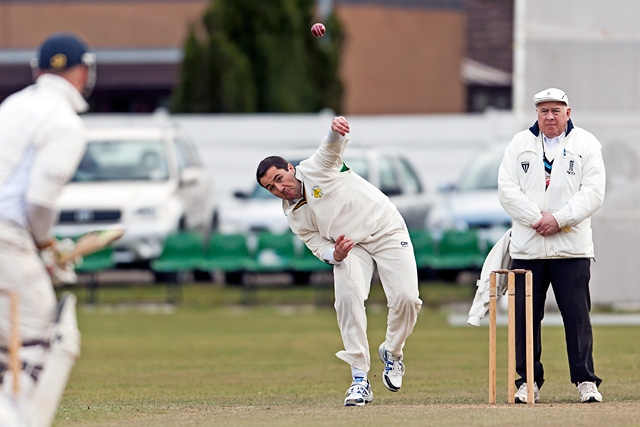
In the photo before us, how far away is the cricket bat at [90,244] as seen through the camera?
22.8 feet

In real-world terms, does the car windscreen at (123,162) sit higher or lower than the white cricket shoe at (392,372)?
higher

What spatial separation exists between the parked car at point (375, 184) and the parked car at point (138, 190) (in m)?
0.59

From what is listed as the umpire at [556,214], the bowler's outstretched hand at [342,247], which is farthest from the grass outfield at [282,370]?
the bowler's outstretched hand at [342,247]

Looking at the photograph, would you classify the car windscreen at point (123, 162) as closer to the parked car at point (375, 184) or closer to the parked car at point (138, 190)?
the parked car at point (138, 190)

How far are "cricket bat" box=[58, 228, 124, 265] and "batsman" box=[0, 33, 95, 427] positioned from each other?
0.24 feet

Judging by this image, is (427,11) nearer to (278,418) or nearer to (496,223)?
(496,223)

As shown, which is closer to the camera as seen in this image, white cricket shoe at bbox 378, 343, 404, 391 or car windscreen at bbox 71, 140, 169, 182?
white cricket shoe at bbox 378, 343, 404, 391

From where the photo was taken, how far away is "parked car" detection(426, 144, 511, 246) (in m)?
19.5

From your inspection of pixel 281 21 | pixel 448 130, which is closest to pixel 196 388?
pixel 448 130

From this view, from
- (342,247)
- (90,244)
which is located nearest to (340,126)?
(342,247)

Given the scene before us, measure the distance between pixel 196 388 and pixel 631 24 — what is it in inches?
325

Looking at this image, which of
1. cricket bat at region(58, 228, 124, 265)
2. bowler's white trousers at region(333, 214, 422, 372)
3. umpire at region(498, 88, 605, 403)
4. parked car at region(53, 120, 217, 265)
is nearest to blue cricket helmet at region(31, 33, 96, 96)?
cricket bat at region(58, 228, 124, 265)

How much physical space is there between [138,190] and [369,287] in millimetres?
10716

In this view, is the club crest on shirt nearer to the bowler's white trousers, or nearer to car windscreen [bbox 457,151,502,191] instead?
the bowler's white trousers
